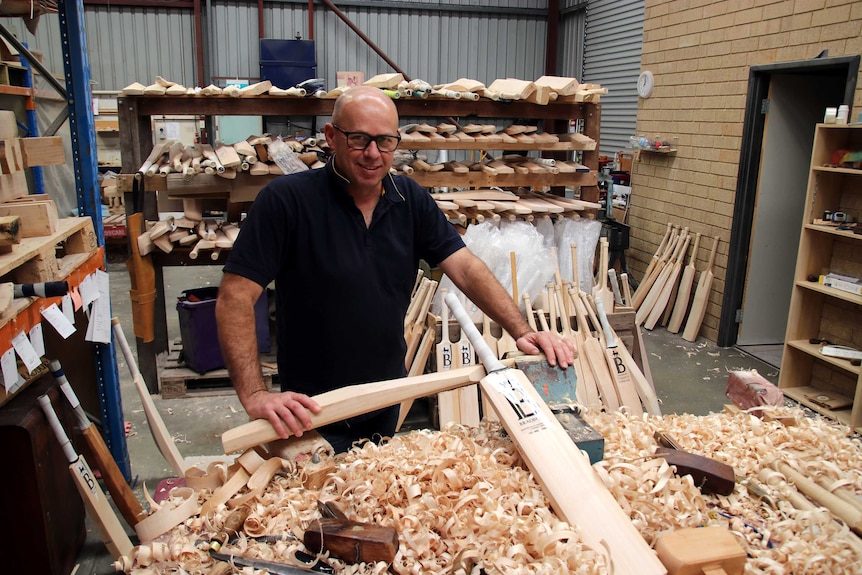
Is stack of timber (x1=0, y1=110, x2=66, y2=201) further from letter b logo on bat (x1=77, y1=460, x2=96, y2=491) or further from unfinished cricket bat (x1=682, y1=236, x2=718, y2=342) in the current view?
unfinished cricket bat (x1=682, y1=236, x2=718, y2=342)

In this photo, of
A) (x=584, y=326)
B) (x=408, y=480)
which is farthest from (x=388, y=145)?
(x=584, y=326)

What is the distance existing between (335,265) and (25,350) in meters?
1.11

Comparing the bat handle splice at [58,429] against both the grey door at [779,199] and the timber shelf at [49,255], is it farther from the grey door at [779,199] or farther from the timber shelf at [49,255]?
the grey door at [779,199]

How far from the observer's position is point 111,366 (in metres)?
3.38

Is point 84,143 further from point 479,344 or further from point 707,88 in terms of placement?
point 707,88

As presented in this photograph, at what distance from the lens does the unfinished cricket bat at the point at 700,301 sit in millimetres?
6270

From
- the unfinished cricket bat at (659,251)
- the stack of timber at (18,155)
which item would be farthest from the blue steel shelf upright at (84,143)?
the unfinished cricket bat at (659,251)

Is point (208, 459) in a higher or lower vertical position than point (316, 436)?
lower

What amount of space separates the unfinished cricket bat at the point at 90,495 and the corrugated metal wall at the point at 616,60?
8410 mm

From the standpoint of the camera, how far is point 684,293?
650 centimetres

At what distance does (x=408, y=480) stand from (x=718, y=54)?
6.00m

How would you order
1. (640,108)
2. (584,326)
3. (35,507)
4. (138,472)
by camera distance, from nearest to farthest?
1. (35,507)
2. (138,472)
3. (584,326)
4. (640,108)

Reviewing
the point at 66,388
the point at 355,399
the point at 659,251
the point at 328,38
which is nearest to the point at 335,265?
the point at 355,399

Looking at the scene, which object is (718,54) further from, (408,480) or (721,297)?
(408,480)
